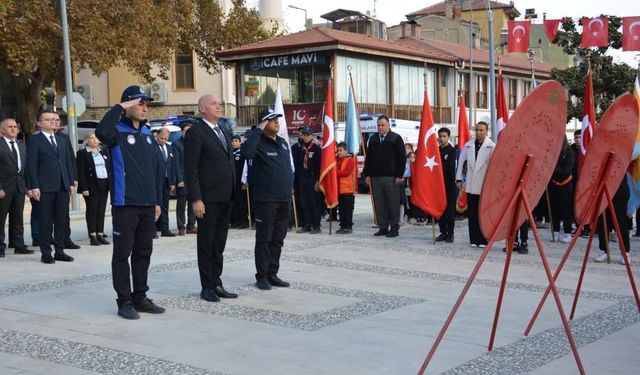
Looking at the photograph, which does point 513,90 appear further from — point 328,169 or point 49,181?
point 49,181

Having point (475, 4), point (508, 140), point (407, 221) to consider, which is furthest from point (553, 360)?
point (475, 4)

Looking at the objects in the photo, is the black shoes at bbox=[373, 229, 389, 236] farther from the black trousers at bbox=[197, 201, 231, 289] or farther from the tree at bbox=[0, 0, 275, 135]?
the tree at bbox=[0, 0, 275, 135]

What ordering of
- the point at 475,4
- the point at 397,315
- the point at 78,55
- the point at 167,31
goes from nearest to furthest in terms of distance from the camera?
the point at 397,315
the point at 78,55
the point at 167,31
the point at 475,4

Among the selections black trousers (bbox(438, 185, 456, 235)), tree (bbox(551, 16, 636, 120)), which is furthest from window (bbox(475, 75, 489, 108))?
black trousers (bbox(438, 185, 456, 235))

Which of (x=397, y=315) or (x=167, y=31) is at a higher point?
(x=167, y=31)

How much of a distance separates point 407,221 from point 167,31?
21115 millimetres

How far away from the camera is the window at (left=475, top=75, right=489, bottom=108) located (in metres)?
52.2

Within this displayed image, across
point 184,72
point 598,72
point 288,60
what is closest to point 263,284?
point 598,72

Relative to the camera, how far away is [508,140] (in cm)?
550

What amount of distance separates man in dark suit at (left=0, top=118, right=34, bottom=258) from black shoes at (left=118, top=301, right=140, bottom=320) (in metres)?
4.97

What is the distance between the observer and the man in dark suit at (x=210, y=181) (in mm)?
8156

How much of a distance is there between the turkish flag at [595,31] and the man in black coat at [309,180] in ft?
36.1

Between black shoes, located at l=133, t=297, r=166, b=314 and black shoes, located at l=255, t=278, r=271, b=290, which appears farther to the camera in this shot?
black shoes, located at l=255, t=278, r=271, b=290

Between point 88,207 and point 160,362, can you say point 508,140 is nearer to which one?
point 160,362
